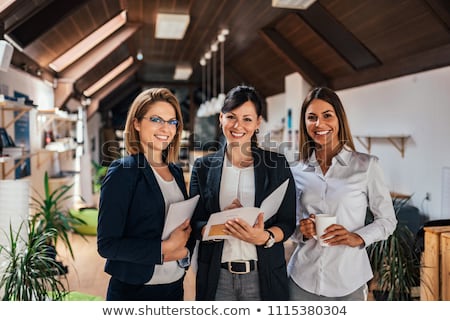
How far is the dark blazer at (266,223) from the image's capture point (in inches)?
60.0

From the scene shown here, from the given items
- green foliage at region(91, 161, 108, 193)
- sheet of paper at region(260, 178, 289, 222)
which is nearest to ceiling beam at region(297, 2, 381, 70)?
sheet of paper at region(260, 178, 289, 222)

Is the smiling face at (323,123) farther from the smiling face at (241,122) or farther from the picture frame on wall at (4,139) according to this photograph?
the picture frame on wall at (4,139)

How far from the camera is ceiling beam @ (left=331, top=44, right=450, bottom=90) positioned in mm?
3664

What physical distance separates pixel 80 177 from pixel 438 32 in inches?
190

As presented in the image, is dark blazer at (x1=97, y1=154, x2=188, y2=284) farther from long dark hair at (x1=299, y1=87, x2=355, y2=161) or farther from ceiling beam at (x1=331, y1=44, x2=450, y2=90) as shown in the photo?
ceiling beam at (x1=331, y1=44, x2=450, y2=90)

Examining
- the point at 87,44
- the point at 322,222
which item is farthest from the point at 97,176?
the point at 322,222

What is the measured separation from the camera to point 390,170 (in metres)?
4.30

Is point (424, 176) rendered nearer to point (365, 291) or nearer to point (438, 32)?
point (438, 32)

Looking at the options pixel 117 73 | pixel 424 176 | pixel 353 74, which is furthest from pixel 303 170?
pixel 117 73

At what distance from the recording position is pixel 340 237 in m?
1.51

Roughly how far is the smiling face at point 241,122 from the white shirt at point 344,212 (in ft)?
0.97

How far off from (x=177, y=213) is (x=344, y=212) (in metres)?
0.60

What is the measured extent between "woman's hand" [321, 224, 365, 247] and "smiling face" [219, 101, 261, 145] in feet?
1.39

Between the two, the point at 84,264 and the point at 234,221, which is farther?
the point at 84,264
